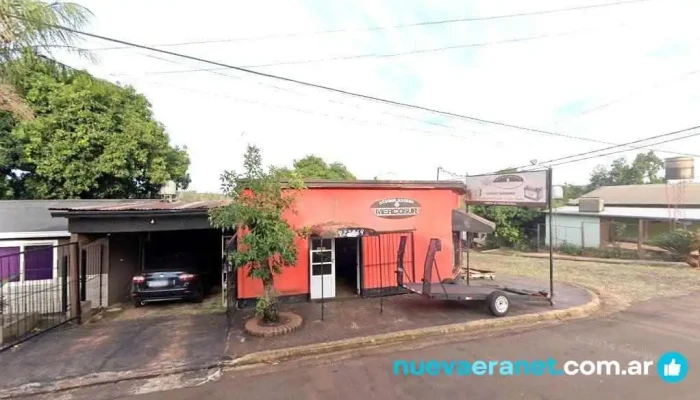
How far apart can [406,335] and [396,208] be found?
165 inches

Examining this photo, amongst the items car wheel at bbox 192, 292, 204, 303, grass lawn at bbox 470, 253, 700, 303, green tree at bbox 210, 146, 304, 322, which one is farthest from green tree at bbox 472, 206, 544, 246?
green tree at bbox 210, 146, 304, 322

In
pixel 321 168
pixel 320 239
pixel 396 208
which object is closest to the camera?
pixel 320 239

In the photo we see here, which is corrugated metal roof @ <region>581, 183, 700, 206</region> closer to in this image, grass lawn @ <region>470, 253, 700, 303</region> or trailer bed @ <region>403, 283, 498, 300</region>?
grass lawn @ <region>470, 253, 700, 303</region>

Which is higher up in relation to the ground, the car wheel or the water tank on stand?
the water tank on stand

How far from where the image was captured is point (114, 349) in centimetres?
636

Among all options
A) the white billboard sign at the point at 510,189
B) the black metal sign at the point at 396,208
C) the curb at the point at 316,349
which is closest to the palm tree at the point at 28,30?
the curb at the point at 316,349

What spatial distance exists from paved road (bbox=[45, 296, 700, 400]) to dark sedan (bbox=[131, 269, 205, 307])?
4289mm

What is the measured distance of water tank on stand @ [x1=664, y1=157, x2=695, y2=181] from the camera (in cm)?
2162

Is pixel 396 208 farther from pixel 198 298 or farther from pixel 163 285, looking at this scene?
pixel 163 285

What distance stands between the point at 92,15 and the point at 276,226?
532 cm

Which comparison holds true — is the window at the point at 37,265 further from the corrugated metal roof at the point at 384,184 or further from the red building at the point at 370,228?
the corrugated metal roof at the point at 384,184

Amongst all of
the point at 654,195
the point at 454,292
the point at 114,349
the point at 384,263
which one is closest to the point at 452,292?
the point at 454,292

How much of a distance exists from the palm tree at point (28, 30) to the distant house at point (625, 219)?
25.0 m

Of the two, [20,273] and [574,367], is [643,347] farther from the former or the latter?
[20,273]
